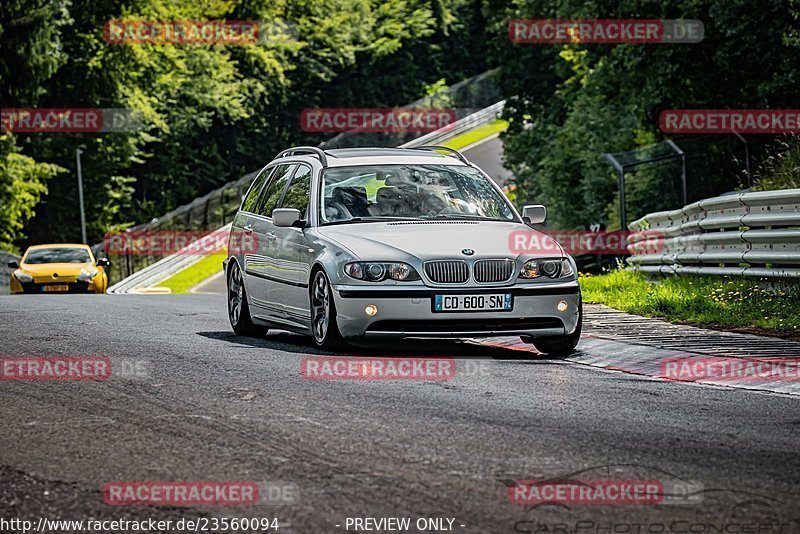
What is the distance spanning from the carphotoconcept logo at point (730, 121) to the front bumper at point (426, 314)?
1459 cm

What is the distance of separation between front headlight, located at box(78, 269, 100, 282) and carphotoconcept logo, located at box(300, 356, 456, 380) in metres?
19.9

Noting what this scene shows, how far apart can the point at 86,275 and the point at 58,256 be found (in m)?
1.61

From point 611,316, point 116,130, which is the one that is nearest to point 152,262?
point 116,130

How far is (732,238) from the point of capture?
1575 centimetres

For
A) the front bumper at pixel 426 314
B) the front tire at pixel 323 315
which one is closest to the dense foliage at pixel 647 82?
the front bumper at pixel 426 314

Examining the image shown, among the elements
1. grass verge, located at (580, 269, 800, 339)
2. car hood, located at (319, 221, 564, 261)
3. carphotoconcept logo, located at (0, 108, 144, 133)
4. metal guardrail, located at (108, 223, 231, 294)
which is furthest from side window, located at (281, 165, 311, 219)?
carphotoconcept logo, located at (0, 108, 144, 133)

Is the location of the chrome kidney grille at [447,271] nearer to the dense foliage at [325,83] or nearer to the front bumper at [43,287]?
the dense foliage at [325,83]

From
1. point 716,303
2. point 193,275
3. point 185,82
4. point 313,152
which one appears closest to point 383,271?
point 313,152

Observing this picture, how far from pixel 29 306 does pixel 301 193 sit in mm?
6586

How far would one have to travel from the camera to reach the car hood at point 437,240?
11.5m

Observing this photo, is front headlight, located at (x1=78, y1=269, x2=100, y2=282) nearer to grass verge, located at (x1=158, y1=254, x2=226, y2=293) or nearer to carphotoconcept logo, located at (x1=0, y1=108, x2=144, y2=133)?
grass verge, located at (x1=158, y1=254, x2=226, y2=293)

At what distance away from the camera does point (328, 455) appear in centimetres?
680

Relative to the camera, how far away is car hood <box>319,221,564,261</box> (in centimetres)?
1148

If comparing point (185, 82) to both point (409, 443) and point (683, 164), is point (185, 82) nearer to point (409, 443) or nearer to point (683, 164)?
point (683, 164)
